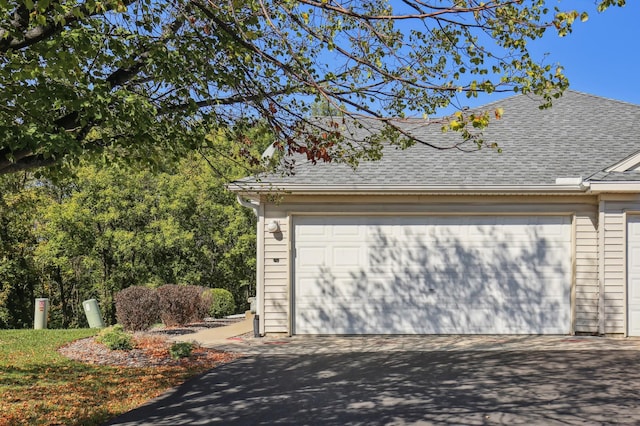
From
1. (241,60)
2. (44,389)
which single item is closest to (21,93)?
(241,60)

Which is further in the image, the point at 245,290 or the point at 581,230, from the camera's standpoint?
the point at 245,290

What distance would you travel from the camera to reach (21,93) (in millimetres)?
5391

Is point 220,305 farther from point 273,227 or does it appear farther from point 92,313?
point 273,227

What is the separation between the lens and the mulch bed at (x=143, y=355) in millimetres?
9039

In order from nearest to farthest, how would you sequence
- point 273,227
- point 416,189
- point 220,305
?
1. point 416,189
2. point 273,227
3. point 220,305

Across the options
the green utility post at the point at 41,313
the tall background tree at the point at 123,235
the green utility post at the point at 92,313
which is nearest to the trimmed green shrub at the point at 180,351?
the green utility post at the point at 92,313

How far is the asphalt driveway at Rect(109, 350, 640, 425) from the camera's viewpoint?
5859 mm

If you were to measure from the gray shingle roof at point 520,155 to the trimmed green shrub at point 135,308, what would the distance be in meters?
3.80

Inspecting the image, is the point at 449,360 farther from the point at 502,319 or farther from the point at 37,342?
the point at 37,342

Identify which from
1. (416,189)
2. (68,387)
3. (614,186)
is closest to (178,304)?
(416,189)

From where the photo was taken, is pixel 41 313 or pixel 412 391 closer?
pixel 412 391

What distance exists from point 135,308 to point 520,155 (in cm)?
885

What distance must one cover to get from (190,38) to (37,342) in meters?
8.23

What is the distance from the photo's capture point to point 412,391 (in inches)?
273
